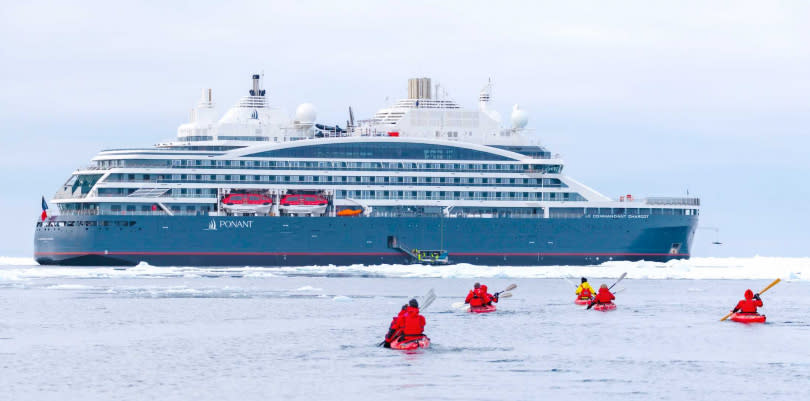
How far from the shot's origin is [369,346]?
1735 inches

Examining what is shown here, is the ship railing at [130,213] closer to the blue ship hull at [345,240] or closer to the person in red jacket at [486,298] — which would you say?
the blue ship hull at [345,240]

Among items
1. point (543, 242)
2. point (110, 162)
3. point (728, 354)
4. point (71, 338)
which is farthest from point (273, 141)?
point (728, 354)

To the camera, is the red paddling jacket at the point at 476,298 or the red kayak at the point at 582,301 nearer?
the red paddling jacket at the point at 476,298

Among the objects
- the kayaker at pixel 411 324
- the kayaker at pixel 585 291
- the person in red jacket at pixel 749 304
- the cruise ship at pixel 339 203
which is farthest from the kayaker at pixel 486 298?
the cruise ship at pixel 339 203

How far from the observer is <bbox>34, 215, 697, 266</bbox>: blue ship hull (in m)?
95.8

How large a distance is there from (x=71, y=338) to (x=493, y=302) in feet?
68.2

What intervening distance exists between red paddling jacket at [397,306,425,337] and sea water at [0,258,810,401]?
0.85 metres

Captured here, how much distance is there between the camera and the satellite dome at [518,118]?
345 ft

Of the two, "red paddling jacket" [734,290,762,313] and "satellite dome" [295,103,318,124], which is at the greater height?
"satellite dome" [295,103,318,124]

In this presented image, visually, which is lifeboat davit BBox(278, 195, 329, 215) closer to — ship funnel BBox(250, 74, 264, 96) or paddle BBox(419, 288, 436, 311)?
ship funnel BBox(250, 74, 264, 96)

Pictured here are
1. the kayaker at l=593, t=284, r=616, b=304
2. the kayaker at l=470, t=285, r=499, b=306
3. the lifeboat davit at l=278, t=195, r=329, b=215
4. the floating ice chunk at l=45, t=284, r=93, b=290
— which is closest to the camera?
the kayaker at l=470, t=285, r=499, b=306

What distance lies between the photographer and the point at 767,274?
10744 cm

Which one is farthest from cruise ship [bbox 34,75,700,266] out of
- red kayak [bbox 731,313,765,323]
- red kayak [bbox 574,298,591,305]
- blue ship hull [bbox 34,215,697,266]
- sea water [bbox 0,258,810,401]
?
red kayak [bbox 731,313,765,323]

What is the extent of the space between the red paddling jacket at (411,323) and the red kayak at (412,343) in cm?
19
